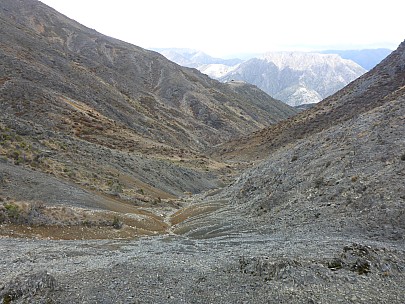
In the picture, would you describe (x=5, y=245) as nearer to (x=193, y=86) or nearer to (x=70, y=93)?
(x=70, y=93)

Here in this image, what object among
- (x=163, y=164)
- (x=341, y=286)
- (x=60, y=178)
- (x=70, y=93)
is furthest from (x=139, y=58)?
(x=341, y=286)

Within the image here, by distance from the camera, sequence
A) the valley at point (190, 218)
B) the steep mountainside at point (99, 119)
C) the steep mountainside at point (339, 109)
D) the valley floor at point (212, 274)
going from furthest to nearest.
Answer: the steep mountainside at point (339, 109)
the steep mountainside at point (99, 119)
the valley at point (190, 218)
the valley floor at point (212, 274)

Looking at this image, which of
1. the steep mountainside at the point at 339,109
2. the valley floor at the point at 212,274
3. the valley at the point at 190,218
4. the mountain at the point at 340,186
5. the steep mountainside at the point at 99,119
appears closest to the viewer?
the valley floor at the point at 212,274

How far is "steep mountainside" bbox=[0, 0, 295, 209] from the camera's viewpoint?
4000cm

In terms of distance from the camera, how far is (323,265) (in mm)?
15086

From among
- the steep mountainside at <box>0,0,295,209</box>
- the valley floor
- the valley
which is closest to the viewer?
the valley floor

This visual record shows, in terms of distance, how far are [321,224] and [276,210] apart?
628cm

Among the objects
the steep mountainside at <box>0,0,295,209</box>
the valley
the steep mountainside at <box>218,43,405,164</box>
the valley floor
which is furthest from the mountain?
the steep mountainside at <box>218,43,405,164</box>

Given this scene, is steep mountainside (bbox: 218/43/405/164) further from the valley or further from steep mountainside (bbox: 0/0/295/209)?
steep mountainside (bbox: 0/0/295/209)

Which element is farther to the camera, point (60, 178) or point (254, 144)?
point (254, 144)

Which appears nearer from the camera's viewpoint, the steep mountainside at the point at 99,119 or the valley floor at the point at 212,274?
the valley floor at the point at 212,274

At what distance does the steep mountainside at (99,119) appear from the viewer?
131ft

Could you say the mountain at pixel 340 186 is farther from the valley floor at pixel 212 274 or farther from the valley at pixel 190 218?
the valley floor at pixel 212 274

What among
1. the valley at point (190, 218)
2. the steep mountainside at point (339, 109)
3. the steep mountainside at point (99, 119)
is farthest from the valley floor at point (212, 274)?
the steep mountainside at point (339, 109)
